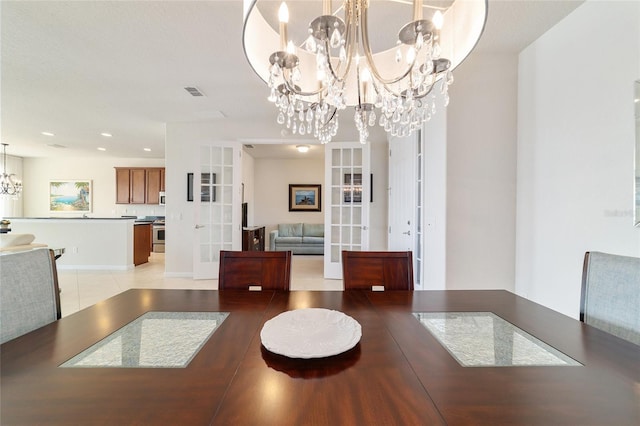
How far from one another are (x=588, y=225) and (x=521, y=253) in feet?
2.11

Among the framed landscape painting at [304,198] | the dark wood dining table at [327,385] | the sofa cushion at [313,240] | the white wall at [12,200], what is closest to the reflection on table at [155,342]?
the dark wood dining table at [327,385]

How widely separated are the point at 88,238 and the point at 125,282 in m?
1.65

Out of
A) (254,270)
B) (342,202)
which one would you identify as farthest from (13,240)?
(342,202)

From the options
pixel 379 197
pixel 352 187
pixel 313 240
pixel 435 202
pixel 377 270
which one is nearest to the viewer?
pixel 377 270

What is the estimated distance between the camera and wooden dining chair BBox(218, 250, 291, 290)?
1.62 m

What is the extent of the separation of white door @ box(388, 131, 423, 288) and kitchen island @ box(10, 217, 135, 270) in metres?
4.97

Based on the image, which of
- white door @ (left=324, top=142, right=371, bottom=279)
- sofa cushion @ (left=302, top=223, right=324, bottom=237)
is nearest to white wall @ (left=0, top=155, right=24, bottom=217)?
sofa cushion @ (left=302, top=223, right=324, bottom=237)

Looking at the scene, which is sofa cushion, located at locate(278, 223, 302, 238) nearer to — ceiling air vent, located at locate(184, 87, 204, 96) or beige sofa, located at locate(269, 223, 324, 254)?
beige sofa, located at locate(269, 223, 324, 254)

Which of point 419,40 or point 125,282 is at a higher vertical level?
point 419,40

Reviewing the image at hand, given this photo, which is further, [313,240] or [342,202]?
[313,240]

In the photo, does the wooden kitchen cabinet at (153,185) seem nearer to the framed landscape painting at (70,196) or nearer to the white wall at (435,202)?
the framed landscape painting at (70,196)

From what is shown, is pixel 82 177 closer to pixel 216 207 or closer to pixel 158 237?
pixel 158 237

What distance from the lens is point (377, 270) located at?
162cm

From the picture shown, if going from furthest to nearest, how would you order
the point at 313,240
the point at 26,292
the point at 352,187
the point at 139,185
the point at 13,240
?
1. the point at 139,185
2. the point at 313,240
3. the point at 352,187
4. the point at 13,240
5. the point at 26,292
